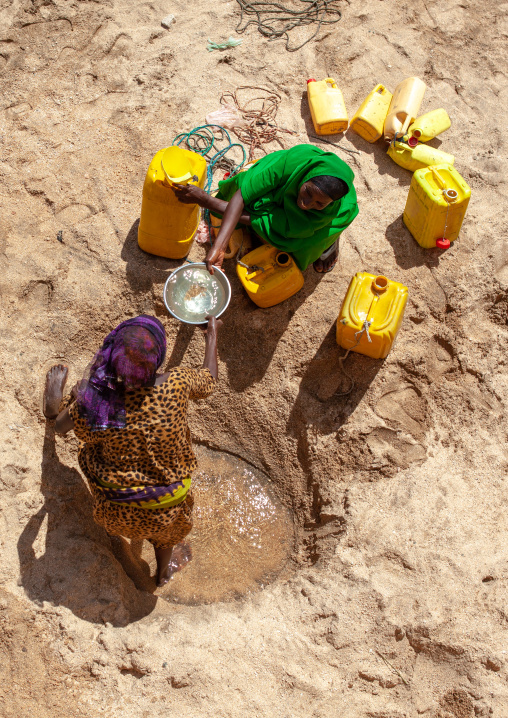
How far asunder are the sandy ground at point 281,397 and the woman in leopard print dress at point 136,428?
0.63 metres

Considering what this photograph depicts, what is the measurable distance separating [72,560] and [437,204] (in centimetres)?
292

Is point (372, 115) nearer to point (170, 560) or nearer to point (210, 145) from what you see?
point (210, 145)

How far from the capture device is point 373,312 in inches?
115

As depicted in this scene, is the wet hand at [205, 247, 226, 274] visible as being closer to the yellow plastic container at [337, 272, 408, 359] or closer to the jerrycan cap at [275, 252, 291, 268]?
the jerrycan cap at [275, 252, 291, 268]

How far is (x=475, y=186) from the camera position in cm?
373

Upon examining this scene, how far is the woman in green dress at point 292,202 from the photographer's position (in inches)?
105

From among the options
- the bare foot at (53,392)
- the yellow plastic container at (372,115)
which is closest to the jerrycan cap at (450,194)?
the yellow plastic container at (372,115)

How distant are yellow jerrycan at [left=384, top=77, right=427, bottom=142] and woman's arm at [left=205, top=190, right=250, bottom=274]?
150 centimetres

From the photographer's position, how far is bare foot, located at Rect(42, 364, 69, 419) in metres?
2.60

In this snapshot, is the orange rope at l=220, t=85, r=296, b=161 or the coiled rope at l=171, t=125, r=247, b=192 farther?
the orange rope at l=220, t=85, r=296, b=161

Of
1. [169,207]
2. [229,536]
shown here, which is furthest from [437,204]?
[229,536]

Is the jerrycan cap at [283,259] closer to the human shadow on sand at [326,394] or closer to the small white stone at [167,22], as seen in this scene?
the human shadow on sand at [326,394]

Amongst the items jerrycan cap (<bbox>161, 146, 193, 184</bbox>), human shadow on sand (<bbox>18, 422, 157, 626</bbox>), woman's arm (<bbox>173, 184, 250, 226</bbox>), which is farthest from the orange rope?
human shadow on sand (<bbox>18, 422, 157, 626</bbox>)

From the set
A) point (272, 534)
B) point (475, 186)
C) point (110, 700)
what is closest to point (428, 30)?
point (475, 186)
